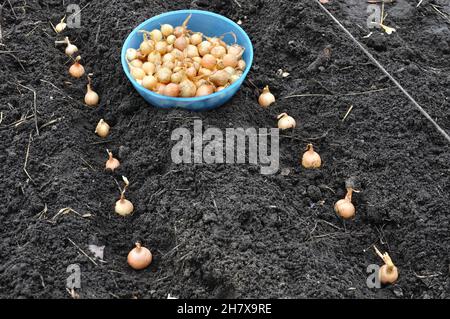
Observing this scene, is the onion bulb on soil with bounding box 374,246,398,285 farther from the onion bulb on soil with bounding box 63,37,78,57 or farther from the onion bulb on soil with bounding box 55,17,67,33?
the onion bulb on soil with bounding box 55,17,67,33

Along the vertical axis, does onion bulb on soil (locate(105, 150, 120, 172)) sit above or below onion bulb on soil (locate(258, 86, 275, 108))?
below

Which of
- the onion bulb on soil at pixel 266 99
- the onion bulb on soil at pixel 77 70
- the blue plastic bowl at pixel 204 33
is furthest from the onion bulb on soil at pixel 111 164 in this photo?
the onion bulb on soil at pixel 266 99

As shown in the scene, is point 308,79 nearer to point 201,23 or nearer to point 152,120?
point 201,23

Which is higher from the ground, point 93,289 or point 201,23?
point 201,23

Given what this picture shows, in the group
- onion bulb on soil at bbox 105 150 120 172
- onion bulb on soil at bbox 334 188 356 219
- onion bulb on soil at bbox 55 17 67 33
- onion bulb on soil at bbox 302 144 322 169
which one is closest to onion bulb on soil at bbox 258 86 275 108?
onion bulb on soil at bbox 302 144 322 169

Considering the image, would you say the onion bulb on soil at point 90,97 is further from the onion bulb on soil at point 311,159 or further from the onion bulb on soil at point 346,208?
the onion bulb on soil at point 346,208

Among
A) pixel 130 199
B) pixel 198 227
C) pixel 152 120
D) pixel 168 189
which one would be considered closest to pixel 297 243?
pixel 198 227
